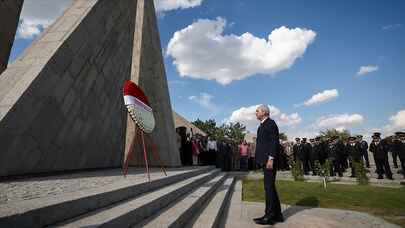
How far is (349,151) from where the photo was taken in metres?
14.5

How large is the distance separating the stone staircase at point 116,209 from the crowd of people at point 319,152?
8544 mm

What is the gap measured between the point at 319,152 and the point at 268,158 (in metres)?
11.7

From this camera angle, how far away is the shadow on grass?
5.90m

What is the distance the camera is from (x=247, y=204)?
264 inches

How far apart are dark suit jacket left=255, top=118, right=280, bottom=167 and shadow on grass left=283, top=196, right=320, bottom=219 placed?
58.5 inches

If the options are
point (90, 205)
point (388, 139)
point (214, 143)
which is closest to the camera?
point (90, 205)

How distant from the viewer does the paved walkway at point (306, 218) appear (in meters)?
4.93

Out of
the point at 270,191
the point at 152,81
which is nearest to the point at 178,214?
the point at 270,191

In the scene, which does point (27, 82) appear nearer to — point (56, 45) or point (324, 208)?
point (56, 45)

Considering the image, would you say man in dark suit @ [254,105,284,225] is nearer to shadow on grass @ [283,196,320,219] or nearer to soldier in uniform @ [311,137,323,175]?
shadow on grass @ [283,196,320,219]

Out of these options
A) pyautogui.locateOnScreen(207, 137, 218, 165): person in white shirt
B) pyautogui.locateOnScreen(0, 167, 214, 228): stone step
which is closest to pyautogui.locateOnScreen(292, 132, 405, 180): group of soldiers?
pyautogui.locateOnScreen(207, 137, 218, 165): person in white shirt

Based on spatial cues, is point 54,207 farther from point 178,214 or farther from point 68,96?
point 68,96

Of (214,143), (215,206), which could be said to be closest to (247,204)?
(215,206)

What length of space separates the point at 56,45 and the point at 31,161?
8.43 feet
